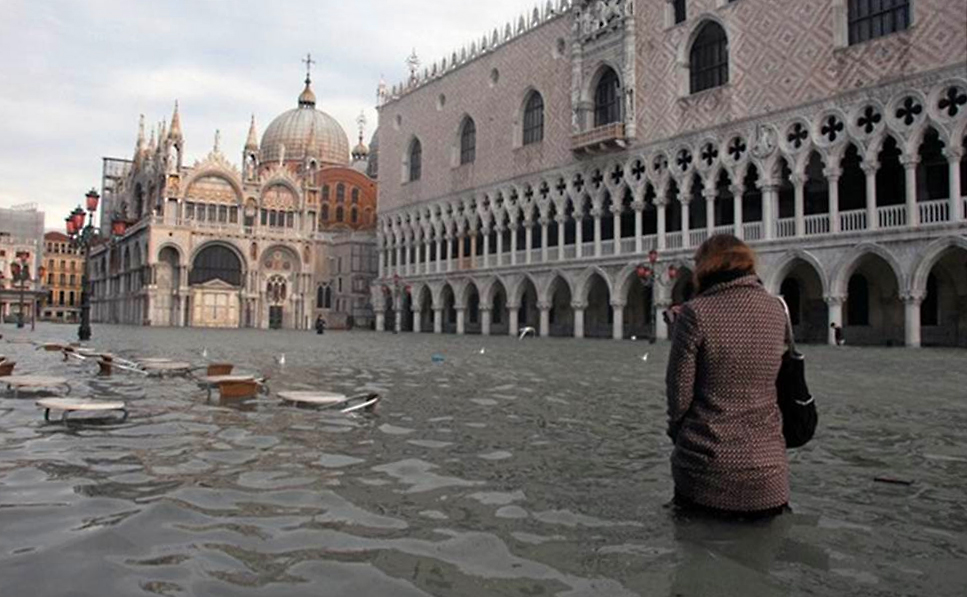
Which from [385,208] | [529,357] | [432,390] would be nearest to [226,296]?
[385,208]

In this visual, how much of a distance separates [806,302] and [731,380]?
28564 mm

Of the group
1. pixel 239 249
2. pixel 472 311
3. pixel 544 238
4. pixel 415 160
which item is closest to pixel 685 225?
pixel 544 238

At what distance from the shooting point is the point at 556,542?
3.91 metres

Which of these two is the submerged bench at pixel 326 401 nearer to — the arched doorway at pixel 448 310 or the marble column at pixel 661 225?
the marble column at pixel 661 225

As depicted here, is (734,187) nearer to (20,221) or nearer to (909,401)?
(909,401)

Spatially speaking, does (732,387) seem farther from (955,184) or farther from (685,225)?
(685,225)

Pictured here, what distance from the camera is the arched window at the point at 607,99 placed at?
118 feet

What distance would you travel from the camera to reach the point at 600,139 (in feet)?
113

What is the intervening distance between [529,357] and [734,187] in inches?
534

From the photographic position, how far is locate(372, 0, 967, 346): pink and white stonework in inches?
958

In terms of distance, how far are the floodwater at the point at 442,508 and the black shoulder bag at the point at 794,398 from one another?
0.53 m

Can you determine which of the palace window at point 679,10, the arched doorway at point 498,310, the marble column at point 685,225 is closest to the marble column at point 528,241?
the arched doorway at point 498,310

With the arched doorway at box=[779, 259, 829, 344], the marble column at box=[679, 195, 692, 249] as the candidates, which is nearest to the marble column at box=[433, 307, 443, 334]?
the marble column at box=[679, 195, 692, 249]

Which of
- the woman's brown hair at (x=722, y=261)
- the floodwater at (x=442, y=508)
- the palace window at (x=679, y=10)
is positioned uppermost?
the palace window at (x=679, y=10)
